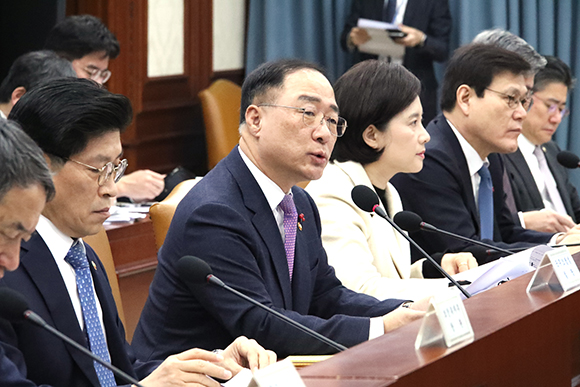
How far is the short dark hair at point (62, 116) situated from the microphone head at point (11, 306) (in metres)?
0.36

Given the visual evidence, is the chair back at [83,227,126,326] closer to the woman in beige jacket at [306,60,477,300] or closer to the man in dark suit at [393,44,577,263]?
the woman in beige jacket at [306,60,477,300]

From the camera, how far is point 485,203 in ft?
9.55

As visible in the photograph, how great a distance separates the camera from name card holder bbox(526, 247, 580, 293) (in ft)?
5.59

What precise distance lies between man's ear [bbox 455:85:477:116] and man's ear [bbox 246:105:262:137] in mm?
1186

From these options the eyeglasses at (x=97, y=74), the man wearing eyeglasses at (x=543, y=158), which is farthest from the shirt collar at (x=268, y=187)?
the eyeglasses at (x=97, y=74)

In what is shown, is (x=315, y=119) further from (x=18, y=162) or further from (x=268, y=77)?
(x=18, y=162)

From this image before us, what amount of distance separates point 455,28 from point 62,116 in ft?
12.5

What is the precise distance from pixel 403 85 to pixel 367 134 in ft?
0.58

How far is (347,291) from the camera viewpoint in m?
2.07

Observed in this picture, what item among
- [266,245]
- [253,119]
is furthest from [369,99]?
[266,245]

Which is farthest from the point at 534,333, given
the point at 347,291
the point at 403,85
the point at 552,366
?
the point at 403,85

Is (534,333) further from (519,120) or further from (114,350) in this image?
(519,120)

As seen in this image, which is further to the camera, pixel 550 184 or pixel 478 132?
pixel 550 184

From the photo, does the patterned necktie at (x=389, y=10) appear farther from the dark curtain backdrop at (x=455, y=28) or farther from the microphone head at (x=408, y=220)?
the microphone head at (x=408, y=220)
